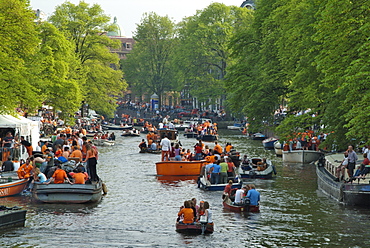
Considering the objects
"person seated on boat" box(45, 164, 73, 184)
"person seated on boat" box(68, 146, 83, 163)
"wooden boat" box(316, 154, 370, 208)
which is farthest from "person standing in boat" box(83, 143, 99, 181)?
"wooden boat" box(316, 154, 370, 208)

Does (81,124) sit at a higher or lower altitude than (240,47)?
lower

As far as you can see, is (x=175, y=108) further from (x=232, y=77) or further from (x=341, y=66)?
(x=341, y=66)

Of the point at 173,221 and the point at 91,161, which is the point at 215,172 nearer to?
the point at 91,161

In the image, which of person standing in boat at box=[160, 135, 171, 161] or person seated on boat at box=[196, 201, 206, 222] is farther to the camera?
person standing in boat at box=[160, 135, 171, 161]

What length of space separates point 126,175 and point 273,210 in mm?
14857

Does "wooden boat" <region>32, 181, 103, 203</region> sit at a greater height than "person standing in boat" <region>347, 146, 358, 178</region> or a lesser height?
lesser

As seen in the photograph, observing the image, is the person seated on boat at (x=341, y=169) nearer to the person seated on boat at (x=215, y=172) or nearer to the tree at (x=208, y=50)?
the person seated on boat at (x=215, y=172)

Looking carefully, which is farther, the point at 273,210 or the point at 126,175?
the point at 126,175

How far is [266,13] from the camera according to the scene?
2248 inches

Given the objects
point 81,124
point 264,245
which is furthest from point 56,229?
point 81,124

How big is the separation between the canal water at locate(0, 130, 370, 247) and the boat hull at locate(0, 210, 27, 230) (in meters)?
0.31

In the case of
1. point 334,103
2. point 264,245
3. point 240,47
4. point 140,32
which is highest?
point 140,32

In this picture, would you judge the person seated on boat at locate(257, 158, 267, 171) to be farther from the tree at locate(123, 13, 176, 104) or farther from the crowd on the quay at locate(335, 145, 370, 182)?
the tree at locate(123, 13, 176, 104)

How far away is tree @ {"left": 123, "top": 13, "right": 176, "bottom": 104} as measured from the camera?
410 ft
